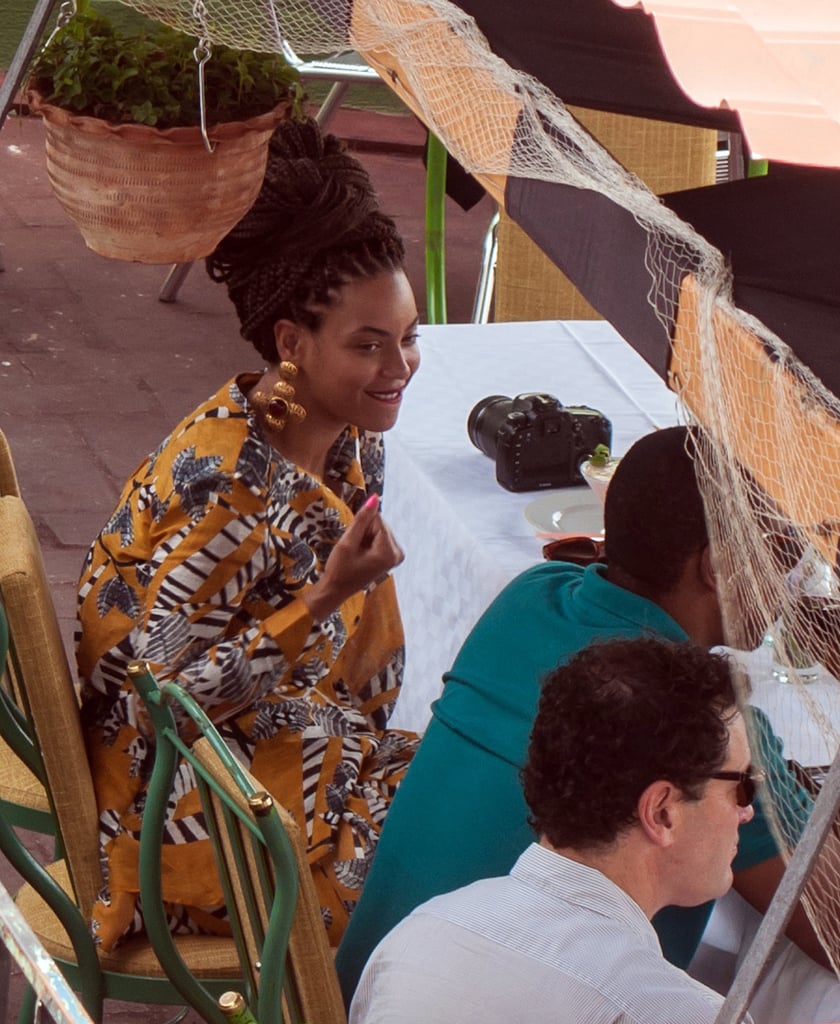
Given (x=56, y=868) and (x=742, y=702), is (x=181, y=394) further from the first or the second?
(x=742, y=702)

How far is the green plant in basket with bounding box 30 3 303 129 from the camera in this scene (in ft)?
6.99

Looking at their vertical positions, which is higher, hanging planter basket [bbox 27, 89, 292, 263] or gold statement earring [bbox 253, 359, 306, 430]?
hanging planter basket [bbox 27, 89, 292, 263]

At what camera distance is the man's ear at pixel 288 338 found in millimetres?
1897

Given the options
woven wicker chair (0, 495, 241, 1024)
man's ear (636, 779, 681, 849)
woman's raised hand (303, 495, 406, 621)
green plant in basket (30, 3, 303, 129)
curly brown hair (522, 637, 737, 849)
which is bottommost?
woven wicker chair (0, 495, 241, 1024)

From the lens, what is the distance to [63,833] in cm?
163

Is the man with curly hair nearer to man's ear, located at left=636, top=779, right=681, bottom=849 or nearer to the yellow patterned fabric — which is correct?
man's ear, located at left=636, top=779, right=681, bottom=849

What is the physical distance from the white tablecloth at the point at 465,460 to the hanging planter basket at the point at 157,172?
0.41m

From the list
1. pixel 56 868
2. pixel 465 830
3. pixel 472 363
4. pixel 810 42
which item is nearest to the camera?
pixel 810 42

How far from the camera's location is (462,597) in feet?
6.75

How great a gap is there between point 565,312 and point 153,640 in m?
1.82

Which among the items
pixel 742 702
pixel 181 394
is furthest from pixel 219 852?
pixel 181 394

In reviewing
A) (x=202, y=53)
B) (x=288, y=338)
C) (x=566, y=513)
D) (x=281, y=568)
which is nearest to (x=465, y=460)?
(x=566, y=513)

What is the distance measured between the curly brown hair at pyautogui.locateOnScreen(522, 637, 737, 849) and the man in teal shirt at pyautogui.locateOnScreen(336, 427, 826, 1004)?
0.13 metres

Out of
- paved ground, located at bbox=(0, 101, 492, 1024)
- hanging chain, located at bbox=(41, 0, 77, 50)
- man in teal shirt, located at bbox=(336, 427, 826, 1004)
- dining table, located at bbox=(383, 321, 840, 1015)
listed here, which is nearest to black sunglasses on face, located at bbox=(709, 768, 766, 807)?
man in teal shirt, located at bbox=(336, 427, 826, 1004)
